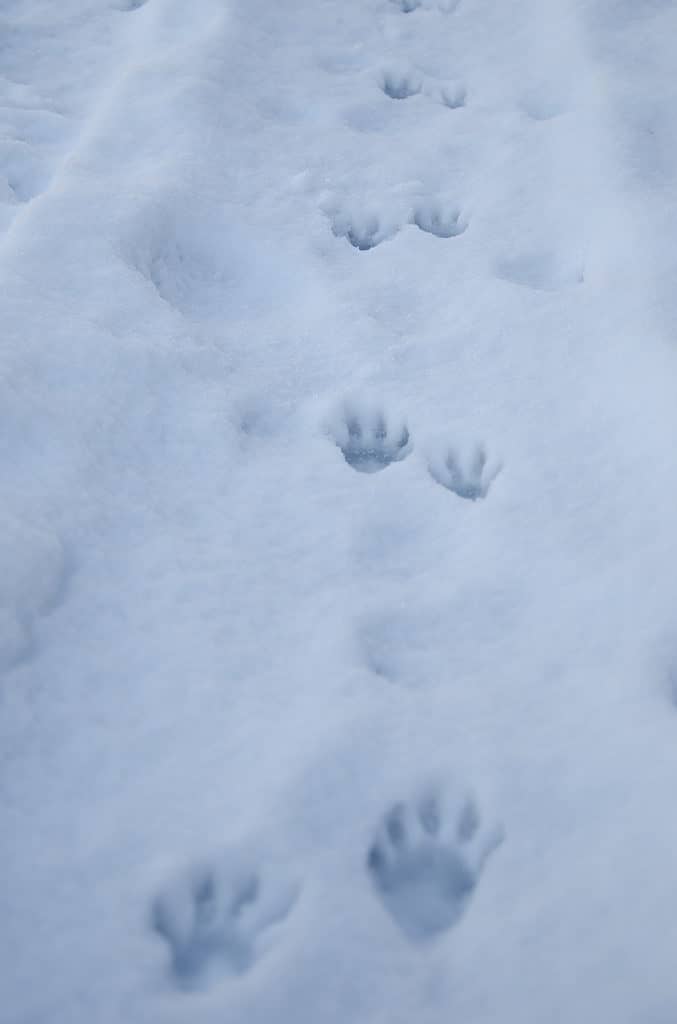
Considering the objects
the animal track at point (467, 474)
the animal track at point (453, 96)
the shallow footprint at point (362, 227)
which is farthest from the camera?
the animal track at point (453, 96)

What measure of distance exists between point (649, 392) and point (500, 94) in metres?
1.15

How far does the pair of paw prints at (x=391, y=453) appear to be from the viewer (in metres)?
1.59

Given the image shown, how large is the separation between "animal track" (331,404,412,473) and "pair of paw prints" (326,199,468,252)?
52 cm

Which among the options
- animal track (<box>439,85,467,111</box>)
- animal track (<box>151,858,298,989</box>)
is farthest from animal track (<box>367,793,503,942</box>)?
animal track (<box>439,85,467,111</box>)

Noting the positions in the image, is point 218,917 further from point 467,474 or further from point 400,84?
point 400,84

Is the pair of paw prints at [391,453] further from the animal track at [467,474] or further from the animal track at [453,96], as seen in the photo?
the animal track at [453,96]

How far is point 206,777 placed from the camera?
1225 millimetres

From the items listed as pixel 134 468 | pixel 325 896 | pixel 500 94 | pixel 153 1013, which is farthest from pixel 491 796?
pixel 500 94

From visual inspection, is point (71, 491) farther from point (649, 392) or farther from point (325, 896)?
point (649, 392)

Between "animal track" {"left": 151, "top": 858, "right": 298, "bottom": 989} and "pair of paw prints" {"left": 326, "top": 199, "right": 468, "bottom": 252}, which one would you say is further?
"pair of paw prints" {"left": 326, "top": 199, "right": 468, "bottom": 252}

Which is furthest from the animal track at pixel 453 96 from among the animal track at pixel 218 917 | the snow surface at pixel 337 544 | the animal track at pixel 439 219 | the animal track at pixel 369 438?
the animal track at pixel 218 917

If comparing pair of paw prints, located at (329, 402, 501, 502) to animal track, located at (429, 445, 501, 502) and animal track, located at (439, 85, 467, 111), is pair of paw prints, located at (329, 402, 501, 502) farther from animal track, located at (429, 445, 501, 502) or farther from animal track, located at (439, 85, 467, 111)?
animal track, located at (439, 85, 467, 111)

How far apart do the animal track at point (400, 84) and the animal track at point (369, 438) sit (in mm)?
1161

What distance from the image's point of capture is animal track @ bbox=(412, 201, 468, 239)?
204cm
